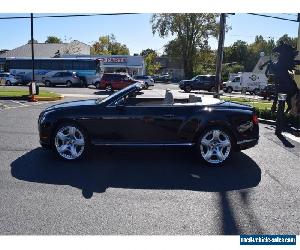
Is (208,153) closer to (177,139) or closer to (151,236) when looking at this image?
Result: (177,139)

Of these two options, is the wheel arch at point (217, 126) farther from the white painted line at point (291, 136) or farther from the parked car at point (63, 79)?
the parked car at point (63, 79)

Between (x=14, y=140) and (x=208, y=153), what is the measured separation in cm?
460

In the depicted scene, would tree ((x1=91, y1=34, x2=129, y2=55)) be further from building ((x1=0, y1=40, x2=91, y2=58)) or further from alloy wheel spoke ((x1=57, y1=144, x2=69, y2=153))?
alloy wheel spoke ((x1=57, y1=144, x2=69, y2=153))

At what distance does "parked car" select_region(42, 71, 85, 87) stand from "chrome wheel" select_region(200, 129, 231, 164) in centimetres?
3158

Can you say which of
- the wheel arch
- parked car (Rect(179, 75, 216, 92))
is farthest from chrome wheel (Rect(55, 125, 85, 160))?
parked car (Rect(179, 75, 216, 92))

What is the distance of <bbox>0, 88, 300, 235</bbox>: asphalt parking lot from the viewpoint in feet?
12.8

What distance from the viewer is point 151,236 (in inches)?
143

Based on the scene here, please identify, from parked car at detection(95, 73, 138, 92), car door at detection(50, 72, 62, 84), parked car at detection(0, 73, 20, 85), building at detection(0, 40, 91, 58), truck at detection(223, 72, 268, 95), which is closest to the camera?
parked car at detection(95, 73, 138, 92)

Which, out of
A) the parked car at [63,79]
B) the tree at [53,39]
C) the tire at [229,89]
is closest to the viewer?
the parked car at [63,79]

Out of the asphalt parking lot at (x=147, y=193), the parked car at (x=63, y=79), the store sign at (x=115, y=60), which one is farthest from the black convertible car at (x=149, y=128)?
the store sign at (x=115, y=60)

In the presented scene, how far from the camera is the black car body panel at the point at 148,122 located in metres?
6.26

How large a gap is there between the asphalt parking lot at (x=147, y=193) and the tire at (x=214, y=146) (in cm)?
21

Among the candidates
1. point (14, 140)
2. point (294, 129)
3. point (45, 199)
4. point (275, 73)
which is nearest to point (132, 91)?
point (45, 199)

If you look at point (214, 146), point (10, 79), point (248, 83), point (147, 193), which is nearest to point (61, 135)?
point (147, 193)
